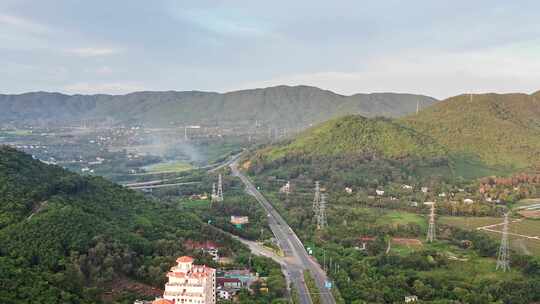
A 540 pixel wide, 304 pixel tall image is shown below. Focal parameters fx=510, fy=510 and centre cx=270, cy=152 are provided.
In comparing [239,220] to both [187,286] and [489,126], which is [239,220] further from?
[489,126]

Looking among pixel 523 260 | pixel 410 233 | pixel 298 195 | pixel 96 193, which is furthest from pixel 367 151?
pixel 96 193

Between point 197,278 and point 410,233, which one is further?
point 410,233

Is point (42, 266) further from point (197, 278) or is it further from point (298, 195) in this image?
point (298, 195)

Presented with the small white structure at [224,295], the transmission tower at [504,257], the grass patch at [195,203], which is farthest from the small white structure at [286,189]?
the small white structure at [224,295]

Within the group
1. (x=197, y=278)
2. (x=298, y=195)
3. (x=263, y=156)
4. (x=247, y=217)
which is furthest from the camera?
(x=263, y=156)

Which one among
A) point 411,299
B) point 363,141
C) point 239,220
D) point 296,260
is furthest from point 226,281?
point 363,141

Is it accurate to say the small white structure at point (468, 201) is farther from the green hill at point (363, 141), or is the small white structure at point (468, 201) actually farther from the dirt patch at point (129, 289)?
the dirt patch at point (129, 289)
